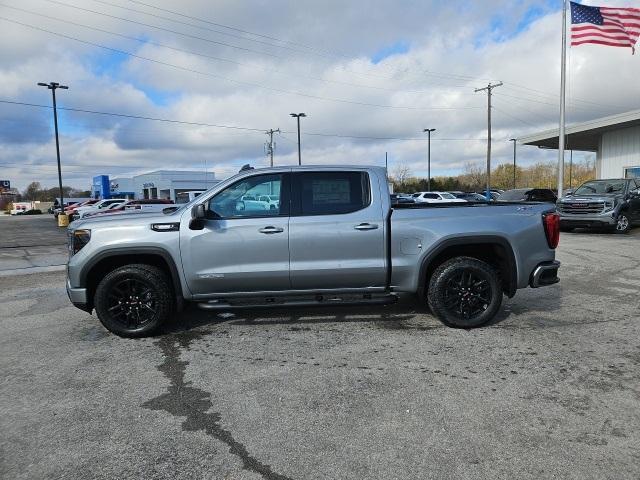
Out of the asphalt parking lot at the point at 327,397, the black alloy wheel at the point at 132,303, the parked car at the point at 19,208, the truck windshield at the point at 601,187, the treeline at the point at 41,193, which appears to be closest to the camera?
the asphalt parking lot at the point at 327,397

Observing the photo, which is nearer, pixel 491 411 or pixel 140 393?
pixel 491 411

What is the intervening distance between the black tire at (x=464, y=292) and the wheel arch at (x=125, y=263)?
9.41 feet

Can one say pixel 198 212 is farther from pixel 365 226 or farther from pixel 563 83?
pixel 563 83

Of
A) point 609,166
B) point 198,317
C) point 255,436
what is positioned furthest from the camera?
point 609,166

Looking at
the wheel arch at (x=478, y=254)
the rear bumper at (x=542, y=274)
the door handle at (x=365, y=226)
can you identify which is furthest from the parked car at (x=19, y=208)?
the rear bumper at (x=542, y=274)

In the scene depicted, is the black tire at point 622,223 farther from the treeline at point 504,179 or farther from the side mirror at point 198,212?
the treeline at point 504,179

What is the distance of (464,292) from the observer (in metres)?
5.37

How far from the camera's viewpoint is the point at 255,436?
125 inches

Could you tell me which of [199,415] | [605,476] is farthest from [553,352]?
[199,415]

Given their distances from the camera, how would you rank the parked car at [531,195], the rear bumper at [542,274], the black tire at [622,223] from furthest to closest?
1. the parked car at [531,195]
2. the black tire at [622,223]
3. the rear bumper at [542,274]

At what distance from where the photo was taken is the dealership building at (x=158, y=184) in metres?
71.0

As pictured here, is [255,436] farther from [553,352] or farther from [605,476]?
[553,352]

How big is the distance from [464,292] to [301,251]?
1.92m

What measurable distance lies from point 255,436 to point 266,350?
1.66 meters
